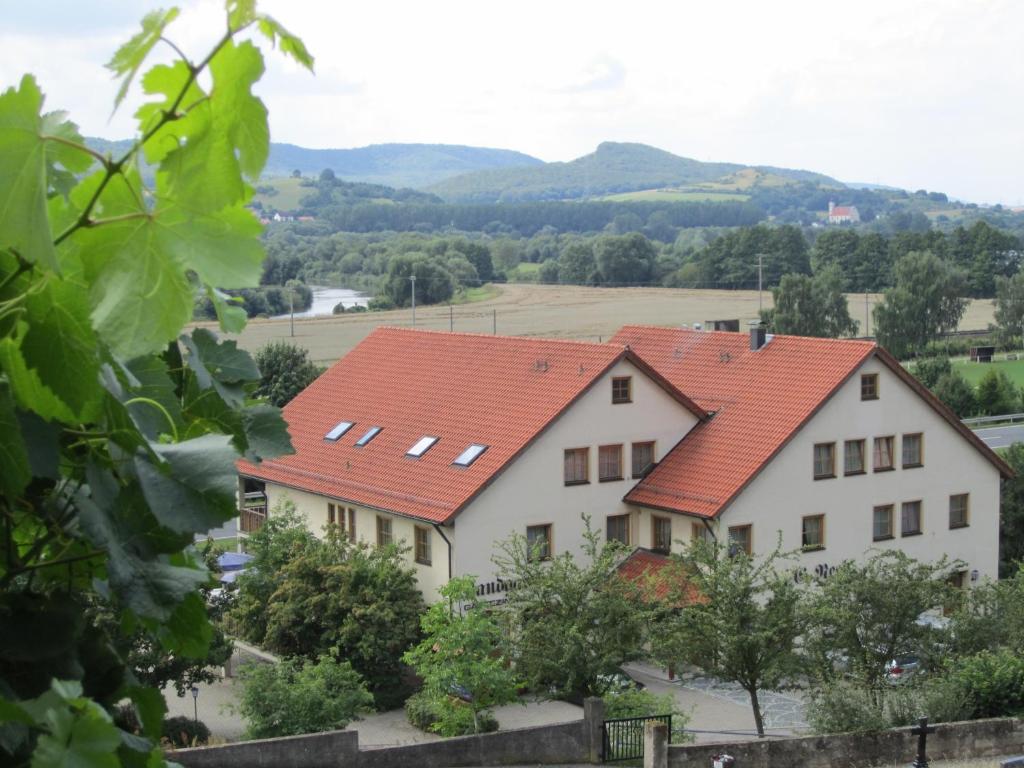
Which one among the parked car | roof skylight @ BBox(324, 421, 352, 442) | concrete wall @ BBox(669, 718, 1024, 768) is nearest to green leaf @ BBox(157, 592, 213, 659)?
concrete wall @ BBox(669, 718, 1024, 768)

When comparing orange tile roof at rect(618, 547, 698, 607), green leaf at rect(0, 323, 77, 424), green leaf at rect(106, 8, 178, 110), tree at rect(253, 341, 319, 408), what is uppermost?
tree at rect(253, 341, 319, 408)

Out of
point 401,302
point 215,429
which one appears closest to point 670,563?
point 215,429

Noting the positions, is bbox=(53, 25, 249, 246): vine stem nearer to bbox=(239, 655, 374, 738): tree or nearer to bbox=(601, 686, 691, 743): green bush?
bbox=(239, 655, 374, 738): tree

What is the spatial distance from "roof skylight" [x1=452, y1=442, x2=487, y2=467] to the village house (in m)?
0.06

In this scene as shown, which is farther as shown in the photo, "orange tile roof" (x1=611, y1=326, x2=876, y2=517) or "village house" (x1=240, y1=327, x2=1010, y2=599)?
"orange tile roof" (x1=611, y1=326, x2=876, y2=517)

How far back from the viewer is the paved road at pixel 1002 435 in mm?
60516

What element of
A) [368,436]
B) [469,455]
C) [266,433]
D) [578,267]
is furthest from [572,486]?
[578,267]

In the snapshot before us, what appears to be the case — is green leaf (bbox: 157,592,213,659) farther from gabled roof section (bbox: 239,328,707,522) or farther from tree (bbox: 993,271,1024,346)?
tree (bbox: 993,271,1024,346)

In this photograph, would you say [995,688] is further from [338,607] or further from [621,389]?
[621,389]

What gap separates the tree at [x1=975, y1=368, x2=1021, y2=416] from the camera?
69.4 m

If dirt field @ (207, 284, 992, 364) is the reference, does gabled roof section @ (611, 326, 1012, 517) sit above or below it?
below

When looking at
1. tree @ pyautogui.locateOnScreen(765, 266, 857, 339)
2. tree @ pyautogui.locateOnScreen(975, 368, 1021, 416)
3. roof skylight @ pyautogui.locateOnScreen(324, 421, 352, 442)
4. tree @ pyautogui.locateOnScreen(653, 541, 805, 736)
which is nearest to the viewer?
tree @ pyautogui.locateOnScreen(653, 541, 805, 736)

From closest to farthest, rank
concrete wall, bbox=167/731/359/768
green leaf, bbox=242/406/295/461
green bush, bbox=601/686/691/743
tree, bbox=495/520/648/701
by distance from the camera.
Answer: green leaf, bbox=242/406/295/461, concrete wall, bbox=167/731/359/768, green bush, bbox=601/686/691/743, tree, bbox=495/520/648/701

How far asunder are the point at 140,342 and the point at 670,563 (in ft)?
88.1
